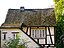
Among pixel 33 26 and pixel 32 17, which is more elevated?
pixel 32 17

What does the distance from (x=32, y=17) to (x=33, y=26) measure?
173 cm

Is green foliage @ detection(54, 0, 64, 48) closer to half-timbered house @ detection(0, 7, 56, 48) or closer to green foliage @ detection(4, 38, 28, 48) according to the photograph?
half-timbered house @ detection(0, 7, 56, 48)

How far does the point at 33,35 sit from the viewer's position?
90.0ft

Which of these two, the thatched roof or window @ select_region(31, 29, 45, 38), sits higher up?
the thatched roof

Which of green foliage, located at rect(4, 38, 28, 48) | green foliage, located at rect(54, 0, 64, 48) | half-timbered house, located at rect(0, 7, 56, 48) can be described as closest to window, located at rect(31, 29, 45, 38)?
half-timbered house, located at rect(0, 7, 56, 48)

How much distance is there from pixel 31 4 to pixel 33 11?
0.80 meters

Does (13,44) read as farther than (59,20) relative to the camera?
No

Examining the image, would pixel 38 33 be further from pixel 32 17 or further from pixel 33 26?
pixel 32 17

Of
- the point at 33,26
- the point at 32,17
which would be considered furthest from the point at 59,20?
the point at 33,26

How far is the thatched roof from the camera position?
27812 mm

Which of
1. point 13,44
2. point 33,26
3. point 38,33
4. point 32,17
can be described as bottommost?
point 38,33

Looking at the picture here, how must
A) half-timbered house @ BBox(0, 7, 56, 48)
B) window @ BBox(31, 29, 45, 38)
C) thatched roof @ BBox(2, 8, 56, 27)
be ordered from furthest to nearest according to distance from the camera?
1. thatched roof @ BBox(2, 8, 56, 27)
2. window @ BBox(31, 29, 45, 38)
3. half-timbered house @ BBox(0, 7, 56, 48)

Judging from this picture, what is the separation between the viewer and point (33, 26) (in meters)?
27.3

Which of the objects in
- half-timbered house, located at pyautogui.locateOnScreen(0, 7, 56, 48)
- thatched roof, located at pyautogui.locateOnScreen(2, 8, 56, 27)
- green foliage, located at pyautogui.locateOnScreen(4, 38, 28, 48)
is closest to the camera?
green foliage, located at pyautogui.locateOnScreen(4, 38, 28, 48)
